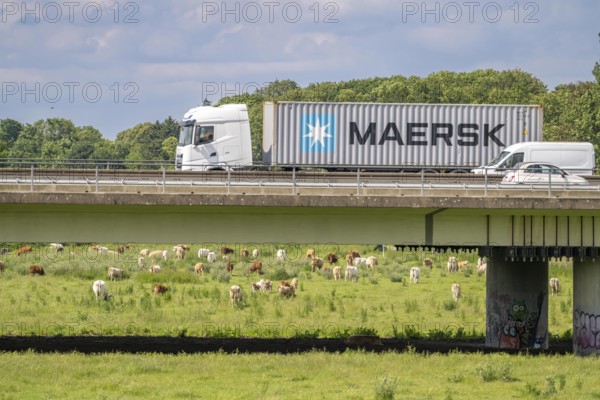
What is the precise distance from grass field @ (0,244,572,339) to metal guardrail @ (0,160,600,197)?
7358 millimetres

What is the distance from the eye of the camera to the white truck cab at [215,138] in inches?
1813

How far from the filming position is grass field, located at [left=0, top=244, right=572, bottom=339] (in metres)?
44.2

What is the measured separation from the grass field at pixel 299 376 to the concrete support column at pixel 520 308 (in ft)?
12.4

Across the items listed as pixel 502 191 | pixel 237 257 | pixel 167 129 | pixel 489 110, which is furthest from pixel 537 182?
pixel 167 129

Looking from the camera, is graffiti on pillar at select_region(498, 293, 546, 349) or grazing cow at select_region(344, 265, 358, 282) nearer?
graffiti on pillar at select_region(498, 293, 546, 349)

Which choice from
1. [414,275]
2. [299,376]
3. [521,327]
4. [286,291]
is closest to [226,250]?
[414,275]

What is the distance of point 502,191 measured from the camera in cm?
3584

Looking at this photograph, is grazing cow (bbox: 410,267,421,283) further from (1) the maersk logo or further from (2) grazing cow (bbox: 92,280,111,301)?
(2) grazing cow (bbox: 92,280,111,301)

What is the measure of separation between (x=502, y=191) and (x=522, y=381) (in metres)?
7.20

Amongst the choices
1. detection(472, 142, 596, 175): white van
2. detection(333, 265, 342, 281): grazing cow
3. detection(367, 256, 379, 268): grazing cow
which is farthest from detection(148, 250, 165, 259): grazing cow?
detection(472, 142, 596, 175): white van

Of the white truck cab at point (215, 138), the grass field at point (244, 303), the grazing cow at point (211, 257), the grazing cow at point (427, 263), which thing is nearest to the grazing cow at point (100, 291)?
the grass field at point (244, 303)

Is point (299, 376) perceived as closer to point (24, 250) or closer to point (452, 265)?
point (452, 265)

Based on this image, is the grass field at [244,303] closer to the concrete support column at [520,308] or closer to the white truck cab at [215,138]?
the concrete support column at [520,308]

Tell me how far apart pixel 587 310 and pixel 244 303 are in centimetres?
1834
